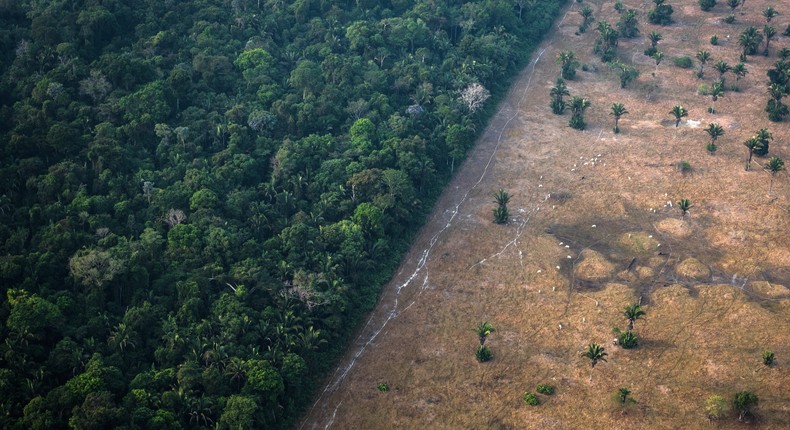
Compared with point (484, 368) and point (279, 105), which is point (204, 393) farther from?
point (279, 105)

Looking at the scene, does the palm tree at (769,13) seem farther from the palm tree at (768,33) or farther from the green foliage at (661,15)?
the green foliage at (661,15)

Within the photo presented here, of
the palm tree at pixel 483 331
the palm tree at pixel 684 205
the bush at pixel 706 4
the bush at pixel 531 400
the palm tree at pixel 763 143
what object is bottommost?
the palm tree at pixel 763 143

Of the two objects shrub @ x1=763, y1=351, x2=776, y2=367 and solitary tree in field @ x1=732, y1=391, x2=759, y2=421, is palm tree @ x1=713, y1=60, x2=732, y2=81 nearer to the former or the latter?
shrub @ x1=763, y1=351, x2=776, y2=367

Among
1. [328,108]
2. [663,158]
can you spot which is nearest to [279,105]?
[328,108]

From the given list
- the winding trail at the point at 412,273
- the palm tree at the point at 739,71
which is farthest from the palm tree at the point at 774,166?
A: the winding trail at the point at 412,273

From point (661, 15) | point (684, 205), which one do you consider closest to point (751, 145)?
point (684, 205)

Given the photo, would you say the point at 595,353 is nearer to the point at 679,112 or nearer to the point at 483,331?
the point at 483,331
